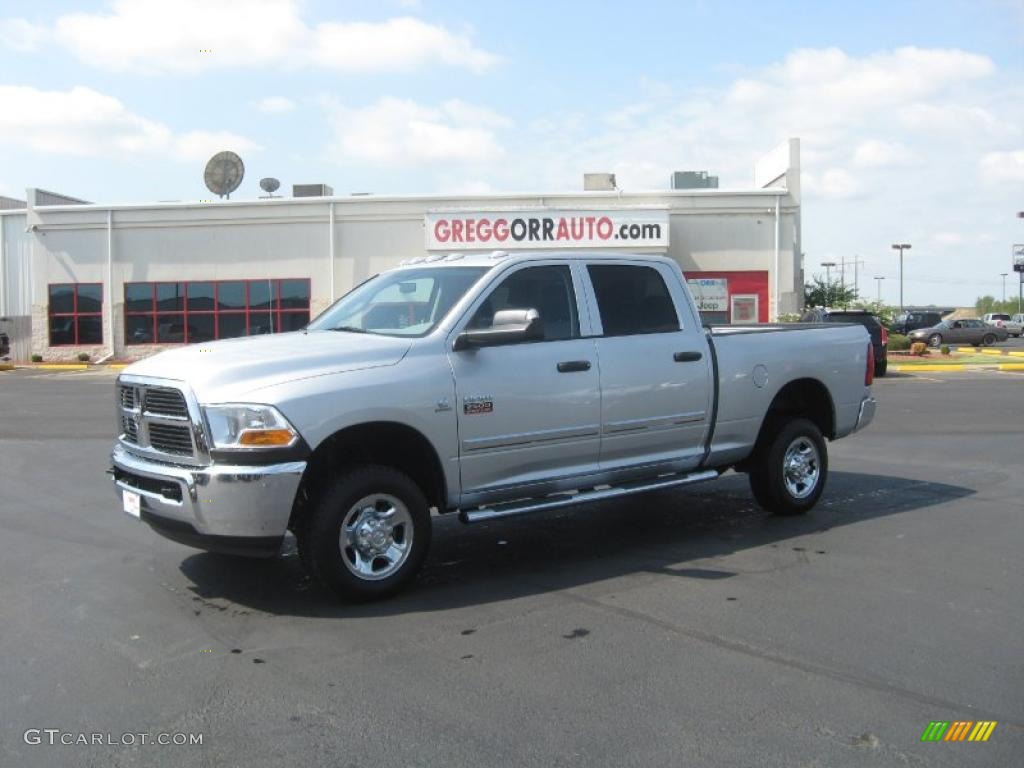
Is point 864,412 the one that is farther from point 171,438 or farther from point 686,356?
point 171,438

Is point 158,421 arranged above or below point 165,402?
below

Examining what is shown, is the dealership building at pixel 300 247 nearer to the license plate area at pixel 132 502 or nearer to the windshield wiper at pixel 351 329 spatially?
the windshield wiper at pixel 351 329

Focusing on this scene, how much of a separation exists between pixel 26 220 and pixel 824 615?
3467 cm

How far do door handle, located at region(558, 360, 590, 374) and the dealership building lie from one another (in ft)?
75.8

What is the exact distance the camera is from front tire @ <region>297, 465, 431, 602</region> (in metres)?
5.28

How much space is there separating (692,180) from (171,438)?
2929 centimetres

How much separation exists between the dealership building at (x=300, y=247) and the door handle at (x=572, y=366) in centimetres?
2309

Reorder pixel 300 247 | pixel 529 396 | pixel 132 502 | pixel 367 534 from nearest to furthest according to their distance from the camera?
pixel 367 534 → pixel 132 502 → pixel 529 396 → pixel 300 247

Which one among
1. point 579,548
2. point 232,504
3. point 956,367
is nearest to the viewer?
point 232,504

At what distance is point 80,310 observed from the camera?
32750 mm

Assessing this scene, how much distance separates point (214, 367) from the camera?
531 centimetres

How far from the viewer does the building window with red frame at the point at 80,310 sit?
3269 cm

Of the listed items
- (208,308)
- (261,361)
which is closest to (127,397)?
(261,361)

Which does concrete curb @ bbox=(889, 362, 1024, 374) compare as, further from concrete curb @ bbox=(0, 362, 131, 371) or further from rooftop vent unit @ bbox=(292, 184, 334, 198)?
concrete curb @ bbox=(0, 362, 131, 371)
